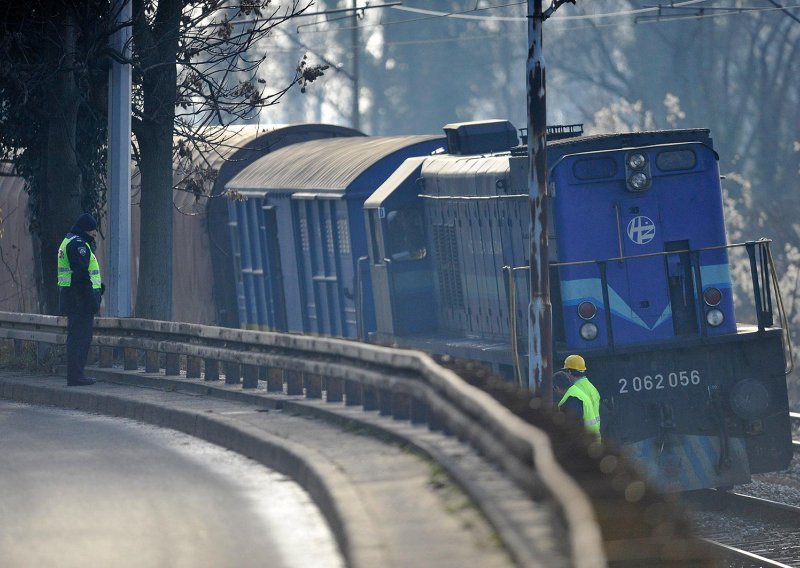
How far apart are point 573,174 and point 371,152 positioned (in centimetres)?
604

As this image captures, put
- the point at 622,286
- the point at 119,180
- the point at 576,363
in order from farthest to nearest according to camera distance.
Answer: the point at 119,180 → the point at 622,286 → the point at 576,363

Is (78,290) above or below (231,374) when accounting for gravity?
above

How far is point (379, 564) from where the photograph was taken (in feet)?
22.9

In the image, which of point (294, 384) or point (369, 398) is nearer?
point (369, 398)

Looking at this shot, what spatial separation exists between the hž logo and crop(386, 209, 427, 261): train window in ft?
13.2

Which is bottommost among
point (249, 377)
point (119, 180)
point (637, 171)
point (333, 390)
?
point (333, 390)

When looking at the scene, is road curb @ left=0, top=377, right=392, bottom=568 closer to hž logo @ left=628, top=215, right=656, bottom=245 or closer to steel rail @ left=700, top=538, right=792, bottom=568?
Result: steel rail @ left=700, top=538, right=792, bottom=568

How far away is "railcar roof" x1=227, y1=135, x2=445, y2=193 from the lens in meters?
21.2

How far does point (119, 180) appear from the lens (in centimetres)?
1750

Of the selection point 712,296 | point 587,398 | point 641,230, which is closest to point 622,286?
point 641,230

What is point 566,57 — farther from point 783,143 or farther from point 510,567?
point 510,567

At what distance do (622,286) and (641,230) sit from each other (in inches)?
27.0

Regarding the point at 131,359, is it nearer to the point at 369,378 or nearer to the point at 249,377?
the point at 249,377

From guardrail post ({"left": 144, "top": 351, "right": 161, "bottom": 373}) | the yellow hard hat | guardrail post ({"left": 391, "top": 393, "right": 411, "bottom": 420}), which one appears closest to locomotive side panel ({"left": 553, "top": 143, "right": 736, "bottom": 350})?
the yellow hard hat
